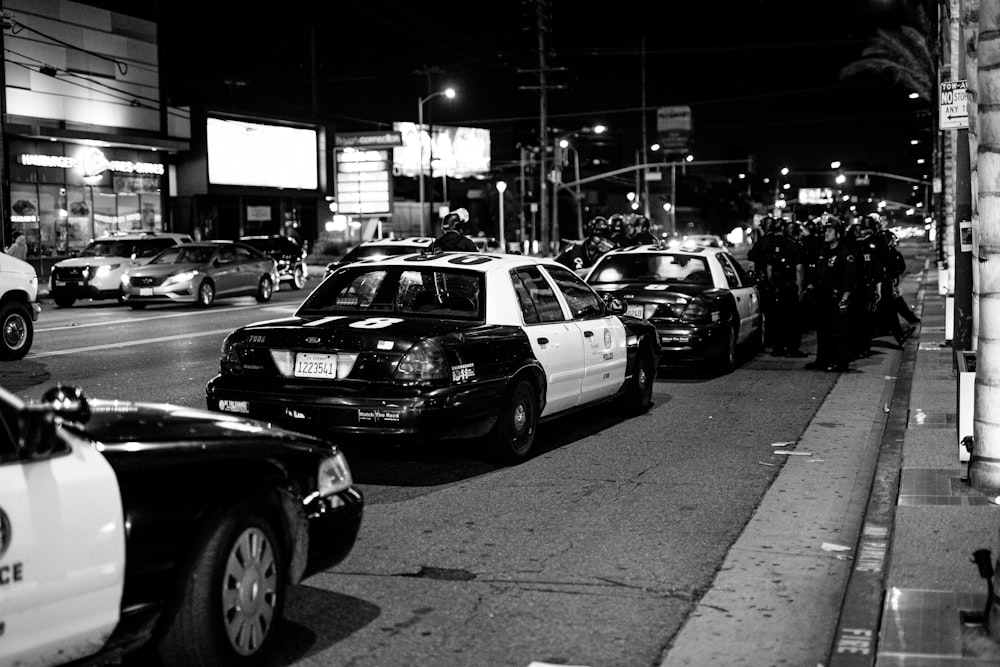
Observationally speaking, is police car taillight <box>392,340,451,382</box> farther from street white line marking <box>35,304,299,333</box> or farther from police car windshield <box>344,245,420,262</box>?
police car windshield <box>344,245,420,262</box>

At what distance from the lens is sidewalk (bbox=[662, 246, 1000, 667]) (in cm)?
518

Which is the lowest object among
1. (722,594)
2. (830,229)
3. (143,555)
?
(722,594)

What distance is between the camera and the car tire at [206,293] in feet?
87.4

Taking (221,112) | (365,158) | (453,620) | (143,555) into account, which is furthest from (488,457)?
(365,158)

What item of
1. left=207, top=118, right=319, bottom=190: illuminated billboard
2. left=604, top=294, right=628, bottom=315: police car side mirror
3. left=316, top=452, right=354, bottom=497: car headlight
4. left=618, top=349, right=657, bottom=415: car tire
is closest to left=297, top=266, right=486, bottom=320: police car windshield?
left=604, top=294, right=628, bottom=315: police car side mirror

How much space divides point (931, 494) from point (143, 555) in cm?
526

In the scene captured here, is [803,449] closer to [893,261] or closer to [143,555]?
[143,555]

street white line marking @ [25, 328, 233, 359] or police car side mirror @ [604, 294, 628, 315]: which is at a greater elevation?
police car side mirror @ [604, 294, 628, 315]

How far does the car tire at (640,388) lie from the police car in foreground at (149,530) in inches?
256

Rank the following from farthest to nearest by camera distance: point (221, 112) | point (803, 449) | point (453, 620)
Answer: point (221, 112), point (803, 449), point (453, 620)

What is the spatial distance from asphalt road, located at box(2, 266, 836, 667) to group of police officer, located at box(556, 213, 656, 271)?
6810 mm

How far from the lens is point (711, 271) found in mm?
15188

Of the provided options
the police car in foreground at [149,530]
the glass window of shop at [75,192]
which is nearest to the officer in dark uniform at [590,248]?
the police car in foreground at [149,530]

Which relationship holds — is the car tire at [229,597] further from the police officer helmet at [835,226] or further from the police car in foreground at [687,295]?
the police officer helmet at [835,226]
